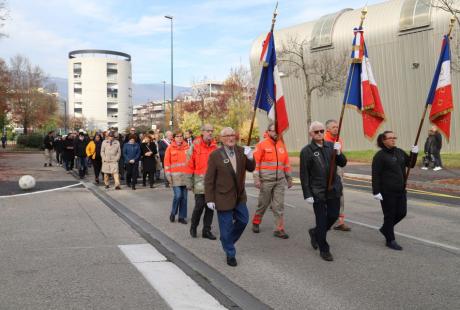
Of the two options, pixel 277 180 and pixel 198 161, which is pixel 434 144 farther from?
pixel 198 161

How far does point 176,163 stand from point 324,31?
30436 mm

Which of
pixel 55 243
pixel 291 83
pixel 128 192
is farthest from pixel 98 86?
pixel 55 243

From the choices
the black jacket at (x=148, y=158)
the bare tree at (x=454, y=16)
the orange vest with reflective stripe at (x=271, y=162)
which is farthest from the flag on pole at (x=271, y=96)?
the black jacket at (x=148, y=158)

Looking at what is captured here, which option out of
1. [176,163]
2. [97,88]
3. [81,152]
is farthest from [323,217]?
[97,88]

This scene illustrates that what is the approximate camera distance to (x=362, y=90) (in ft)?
24.1

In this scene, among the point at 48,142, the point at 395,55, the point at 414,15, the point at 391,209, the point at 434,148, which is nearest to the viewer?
the point at 391,209

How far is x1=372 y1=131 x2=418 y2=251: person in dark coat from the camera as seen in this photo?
21.6 ft

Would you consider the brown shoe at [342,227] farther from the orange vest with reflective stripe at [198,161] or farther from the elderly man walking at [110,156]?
the elderly man walking at [110,156]

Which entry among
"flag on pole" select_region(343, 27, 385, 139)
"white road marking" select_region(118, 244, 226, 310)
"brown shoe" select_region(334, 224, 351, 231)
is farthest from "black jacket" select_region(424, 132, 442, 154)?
"white road marking" select_region(118, 244, 226, 310)

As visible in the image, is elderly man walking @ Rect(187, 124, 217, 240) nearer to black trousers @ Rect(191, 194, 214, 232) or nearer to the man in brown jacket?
black trousers @ Rect(191, 194, 214, 232)

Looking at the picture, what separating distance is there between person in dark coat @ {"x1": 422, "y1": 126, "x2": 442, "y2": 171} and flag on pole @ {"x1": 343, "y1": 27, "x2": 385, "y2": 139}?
1237 cm

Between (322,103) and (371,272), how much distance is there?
32.7 metres

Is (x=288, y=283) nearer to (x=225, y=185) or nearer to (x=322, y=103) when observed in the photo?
(x=225, y=185)

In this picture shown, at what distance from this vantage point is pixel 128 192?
14.0m
